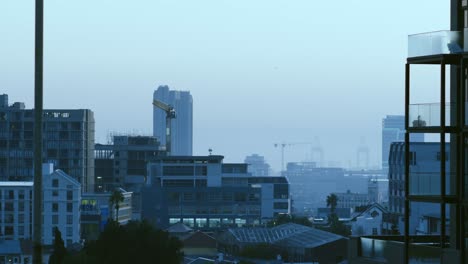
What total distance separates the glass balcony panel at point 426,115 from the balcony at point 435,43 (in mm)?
973

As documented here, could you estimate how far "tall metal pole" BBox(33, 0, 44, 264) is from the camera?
2088 centimetres

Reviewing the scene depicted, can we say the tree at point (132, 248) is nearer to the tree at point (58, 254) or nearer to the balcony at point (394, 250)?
the tree at point (58, 254)

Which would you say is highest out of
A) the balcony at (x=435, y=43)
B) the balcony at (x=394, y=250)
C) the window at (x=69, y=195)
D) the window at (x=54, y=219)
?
the balcony at (x=435, y=43)

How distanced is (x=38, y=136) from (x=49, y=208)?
173153 millimetres

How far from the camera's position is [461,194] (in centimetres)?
2550

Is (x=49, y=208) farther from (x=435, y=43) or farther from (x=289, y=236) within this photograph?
(x=435, y=43)

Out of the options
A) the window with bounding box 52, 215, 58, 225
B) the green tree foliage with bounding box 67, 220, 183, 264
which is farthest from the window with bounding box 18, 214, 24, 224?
the green tree foliage with bounding box 67, 220, 183, 264

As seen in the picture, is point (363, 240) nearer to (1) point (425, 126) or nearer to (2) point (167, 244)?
(1) point (425, 126)

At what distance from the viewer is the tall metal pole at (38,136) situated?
2088cm

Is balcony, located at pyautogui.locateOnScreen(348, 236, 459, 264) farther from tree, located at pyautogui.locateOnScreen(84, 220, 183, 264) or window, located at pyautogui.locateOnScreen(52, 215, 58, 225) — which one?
window, located at pyautogui.locateOnScreen(52, 215, 58, 225)

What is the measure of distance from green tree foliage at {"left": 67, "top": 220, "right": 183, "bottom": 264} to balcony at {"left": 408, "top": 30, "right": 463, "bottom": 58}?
239 ft

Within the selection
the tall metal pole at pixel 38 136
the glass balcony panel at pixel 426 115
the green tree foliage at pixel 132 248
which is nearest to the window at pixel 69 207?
the green tree foliage at pixel 132 248

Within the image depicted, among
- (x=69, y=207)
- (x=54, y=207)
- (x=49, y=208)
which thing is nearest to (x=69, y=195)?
(x=69, y=207)

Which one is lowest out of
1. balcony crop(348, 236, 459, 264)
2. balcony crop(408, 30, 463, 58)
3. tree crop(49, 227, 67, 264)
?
tree crop(49, 227, 67, 264)
